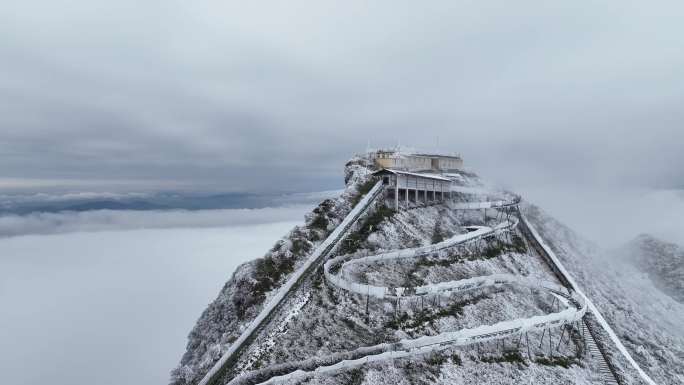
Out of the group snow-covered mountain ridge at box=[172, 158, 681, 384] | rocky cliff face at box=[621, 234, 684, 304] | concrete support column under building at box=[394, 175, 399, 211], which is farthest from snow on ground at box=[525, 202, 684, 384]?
concrete support column under building at box=[394, 175, 399, 211]

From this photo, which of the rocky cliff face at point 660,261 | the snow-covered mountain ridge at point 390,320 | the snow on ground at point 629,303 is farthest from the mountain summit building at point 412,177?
the rocky cliff face at point 660,261

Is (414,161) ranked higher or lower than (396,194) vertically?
higher

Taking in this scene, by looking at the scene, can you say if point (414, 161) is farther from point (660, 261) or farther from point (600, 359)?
point (660, 261)

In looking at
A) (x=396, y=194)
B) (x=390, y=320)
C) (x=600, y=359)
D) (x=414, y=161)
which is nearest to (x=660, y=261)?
(x=414, y=161)

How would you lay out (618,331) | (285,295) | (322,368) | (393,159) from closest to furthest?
(322,368), (285,295), (618,331), (393,159)

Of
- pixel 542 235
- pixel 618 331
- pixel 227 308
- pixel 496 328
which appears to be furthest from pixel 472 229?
pixel 227 308

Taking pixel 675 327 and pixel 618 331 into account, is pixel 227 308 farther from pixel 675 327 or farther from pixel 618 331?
pixel 675 327

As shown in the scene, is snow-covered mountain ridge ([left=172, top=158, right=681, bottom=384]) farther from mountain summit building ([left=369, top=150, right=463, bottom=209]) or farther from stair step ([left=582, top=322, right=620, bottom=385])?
mountain summit building ([left=369, top=150, right=463, bottom=209])

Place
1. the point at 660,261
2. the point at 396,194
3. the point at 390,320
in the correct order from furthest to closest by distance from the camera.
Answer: the point at 660,261 → the point at 396,194 → the point at 390,320

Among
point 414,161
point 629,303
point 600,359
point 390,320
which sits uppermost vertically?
point 414,161
